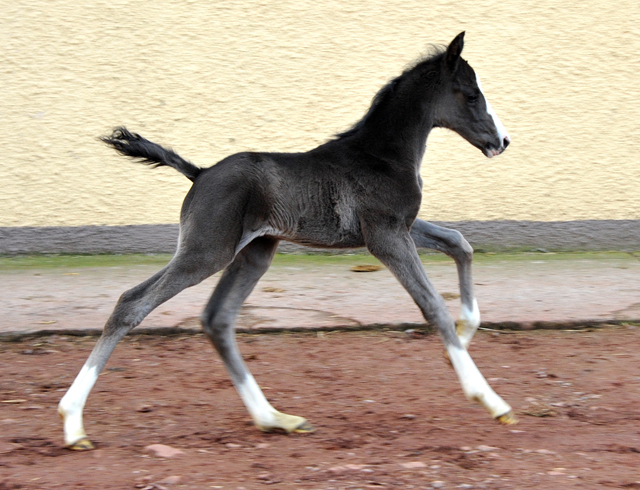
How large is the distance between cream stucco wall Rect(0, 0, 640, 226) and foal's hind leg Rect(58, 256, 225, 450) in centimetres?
397

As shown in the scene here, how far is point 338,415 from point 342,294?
2.27 metres

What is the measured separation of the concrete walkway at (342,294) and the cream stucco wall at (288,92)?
0.66 m

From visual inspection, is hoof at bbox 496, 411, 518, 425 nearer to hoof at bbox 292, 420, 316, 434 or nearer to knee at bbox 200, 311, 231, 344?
hoof at bbox 292, 420, 316, 434

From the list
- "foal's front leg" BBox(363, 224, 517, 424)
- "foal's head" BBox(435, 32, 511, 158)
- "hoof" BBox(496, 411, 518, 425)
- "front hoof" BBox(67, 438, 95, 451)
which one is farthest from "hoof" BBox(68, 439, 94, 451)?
"foal's head" BBox(435, 32, 511, 158)

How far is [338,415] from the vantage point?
394 cm

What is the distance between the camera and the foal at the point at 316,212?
3.59 m

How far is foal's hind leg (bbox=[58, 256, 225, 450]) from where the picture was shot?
349 cm

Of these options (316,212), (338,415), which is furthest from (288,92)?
(338,415)

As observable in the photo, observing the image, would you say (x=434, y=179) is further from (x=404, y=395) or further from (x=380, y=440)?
(x=380, y=440)

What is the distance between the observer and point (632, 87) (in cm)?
757

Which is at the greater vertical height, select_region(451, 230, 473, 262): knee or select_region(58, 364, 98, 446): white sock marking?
select_region(451, 230, 473, 262): knee

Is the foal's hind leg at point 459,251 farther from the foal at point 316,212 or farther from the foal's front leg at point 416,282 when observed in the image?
the foal's front leg at point 416,282

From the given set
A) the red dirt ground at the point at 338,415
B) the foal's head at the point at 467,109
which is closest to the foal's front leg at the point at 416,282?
the red dirt ground at the point at 338,415

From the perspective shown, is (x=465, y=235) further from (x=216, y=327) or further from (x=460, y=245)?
(x=216, y=327)
